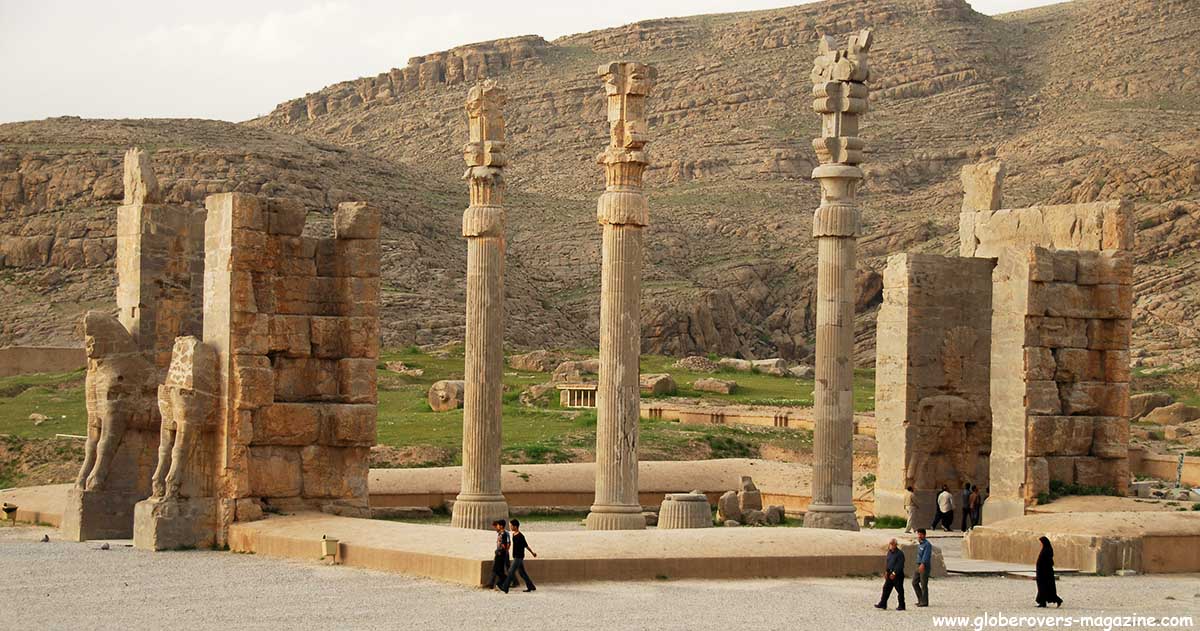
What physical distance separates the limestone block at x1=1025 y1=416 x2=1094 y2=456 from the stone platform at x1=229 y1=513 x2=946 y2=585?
4279 millimetres

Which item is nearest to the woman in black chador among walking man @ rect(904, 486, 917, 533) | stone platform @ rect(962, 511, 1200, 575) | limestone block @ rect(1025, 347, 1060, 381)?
stone platform @ rect(962, 511, 1200, 575)

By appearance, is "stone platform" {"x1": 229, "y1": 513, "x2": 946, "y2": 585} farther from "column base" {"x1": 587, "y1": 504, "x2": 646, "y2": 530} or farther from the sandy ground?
"column base" {"x1": 587, "y1": 504, "x2": 646, "y2": 530}

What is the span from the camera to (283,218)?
22.5 meters

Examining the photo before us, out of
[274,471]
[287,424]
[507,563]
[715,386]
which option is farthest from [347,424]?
[715,386]

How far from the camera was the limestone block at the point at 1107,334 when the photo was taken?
2516cm

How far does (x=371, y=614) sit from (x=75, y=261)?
53757 millimetres

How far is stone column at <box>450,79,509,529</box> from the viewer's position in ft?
78.7

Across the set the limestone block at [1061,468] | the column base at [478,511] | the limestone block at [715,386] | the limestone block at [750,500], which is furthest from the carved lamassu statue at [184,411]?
the limestone block at [715,386]

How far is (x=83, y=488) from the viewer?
23.6m

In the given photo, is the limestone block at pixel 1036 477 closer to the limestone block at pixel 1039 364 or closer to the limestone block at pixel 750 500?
the limestone block at pixel 1039 364

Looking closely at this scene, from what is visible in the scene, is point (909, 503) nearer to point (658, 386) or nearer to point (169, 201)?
point (658, 386)

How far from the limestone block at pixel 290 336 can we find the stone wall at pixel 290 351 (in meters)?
0.01

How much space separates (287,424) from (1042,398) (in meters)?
8.92

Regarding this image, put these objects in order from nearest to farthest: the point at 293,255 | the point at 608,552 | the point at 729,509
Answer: the point at 608,552, the point at 293,255, the point at 729,509
